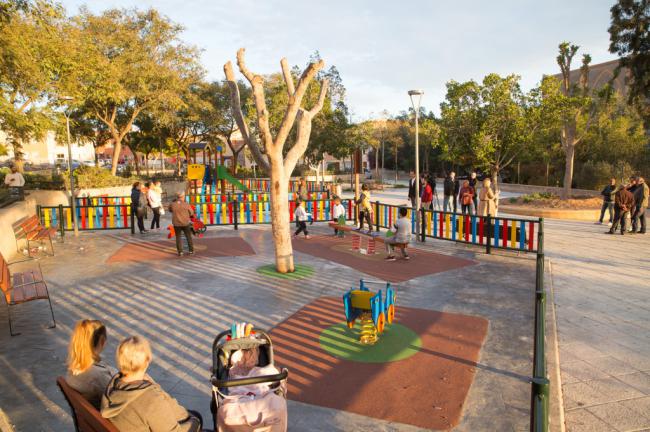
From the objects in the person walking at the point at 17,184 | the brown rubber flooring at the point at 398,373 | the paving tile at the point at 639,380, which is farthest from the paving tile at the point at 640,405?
the person walking at the point at 17,184

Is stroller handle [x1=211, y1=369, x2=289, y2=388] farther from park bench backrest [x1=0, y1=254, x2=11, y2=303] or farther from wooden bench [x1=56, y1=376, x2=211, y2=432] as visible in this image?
park bench backrest [x1=0, y1=254, x2=11, y2=303]

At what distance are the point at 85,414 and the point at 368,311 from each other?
423cm

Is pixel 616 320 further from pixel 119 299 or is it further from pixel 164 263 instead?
pixel 164 263

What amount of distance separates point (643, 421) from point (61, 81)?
70.7 ft

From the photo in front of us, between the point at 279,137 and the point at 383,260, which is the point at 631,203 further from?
the point at 279,137

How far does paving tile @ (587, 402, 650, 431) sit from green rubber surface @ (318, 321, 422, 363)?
224 centimetres

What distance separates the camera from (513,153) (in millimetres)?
21781

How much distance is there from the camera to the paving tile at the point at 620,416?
14.7 feet

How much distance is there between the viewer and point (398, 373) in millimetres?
5605

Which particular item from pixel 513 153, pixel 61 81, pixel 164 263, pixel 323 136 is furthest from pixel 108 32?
pixel 513 153

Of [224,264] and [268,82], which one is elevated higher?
[268,82]

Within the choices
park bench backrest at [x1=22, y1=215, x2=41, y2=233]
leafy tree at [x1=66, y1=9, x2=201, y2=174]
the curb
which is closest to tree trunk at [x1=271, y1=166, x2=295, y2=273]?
the curb

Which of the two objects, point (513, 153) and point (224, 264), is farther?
point (513, 153)

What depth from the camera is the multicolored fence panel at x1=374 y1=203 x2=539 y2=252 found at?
468 inches
